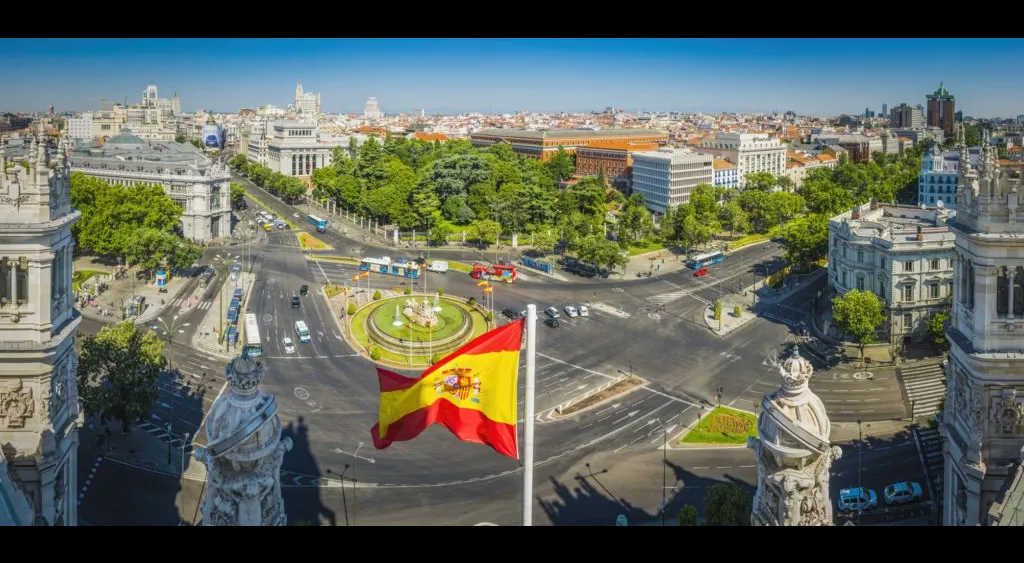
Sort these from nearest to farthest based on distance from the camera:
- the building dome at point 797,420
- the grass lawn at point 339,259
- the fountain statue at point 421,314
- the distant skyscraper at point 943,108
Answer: the building dome at point 797,420 → the fountain statue at point 421,314 → the grass lawn at point 339,259 → the distant skyscraper at point 943,108

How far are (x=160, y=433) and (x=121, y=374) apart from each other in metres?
3.81

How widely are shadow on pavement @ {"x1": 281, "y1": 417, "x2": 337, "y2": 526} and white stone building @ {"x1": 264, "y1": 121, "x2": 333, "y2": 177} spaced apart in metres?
106

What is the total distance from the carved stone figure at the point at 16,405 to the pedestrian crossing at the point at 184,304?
4405 centimetres

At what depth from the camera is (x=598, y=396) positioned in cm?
4403

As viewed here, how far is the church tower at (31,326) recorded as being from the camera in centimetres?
1638

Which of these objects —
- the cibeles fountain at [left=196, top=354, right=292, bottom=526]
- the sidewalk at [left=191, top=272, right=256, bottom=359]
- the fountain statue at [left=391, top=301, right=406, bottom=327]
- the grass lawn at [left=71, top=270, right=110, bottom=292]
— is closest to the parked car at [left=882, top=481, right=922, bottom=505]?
the cibeles fountain at [left=196, top=354, right=292, bottom=526]

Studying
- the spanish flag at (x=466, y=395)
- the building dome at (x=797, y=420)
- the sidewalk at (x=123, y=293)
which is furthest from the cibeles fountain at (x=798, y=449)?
the sidewalk at (x=123, y=293)

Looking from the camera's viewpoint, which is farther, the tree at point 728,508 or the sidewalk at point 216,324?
the sidewalk at point 216,324

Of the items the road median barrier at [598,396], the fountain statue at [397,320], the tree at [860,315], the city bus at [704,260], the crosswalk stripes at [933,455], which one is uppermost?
the city bus at [704,260]

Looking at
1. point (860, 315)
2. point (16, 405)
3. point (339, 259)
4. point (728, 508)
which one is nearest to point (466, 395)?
point (16, 405)

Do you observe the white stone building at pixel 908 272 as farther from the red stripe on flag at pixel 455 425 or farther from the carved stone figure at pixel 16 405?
the carved stone figure at pixel 16 405

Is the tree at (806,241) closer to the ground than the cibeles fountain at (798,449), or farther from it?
farther from it

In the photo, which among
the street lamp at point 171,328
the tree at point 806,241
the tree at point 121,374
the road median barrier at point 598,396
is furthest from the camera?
the tree at point 806,241

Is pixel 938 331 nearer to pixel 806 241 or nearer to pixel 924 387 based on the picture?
pixel 924 387
